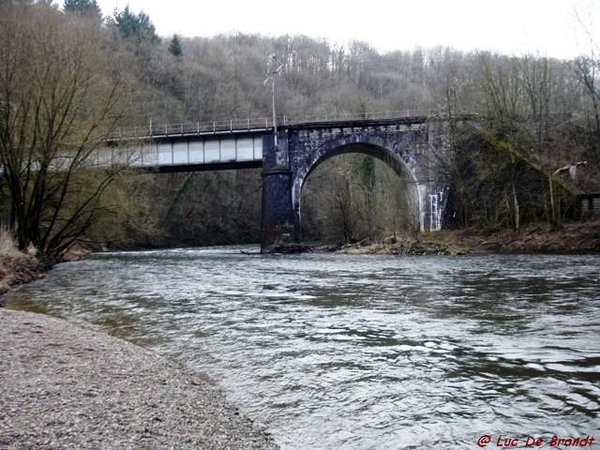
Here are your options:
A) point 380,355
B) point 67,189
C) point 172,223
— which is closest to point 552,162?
point 67,189

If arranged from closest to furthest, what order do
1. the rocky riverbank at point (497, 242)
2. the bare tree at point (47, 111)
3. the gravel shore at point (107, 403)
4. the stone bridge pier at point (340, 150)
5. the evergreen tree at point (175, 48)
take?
the gravel shore at point (107, 403)
the bare tree at point (47, 111)
the rocky riverbank at point (497, 242)
the stone bridge pier at point (340, 150)
the evergreen tree at point (175, 48)

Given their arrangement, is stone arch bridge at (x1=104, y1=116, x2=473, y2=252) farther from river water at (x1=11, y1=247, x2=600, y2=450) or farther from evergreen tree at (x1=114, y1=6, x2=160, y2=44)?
evergreen tree at (x1=114, y1=6, x2=160, y2=44)

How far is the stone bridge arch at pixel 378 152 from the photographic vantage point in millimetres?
41375

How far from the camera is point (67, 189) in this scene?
2719cm

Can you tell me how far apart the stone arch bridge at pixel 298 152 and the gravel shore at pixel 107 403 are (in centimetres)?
3413

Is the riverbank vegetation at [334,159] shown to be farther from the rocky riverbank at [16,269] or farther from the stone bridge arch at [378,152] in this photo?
the rocky riverbank at [16,269]

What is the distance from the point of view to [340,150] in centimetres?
4472

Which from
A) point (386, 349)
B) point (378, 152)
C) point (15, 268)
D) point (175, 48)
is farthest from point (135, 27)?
point (386, 349)

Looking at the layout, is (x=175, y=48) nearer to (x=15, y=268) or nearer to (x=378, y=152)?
(x=378, y=152)

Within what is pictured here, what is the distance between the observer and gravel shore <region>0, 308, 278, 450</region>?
4.11m

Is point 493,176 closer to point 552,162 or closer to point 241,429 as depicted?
point 552,162

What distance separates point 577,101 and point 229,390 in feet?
118

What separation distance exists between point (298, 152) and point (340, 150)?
3796mm

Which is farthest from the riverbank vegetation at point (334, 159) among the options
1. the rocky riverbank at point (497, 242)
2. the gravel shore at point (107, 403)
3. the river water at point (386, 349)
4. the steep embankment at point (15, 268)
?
the gravel shore at point (107, 403)
